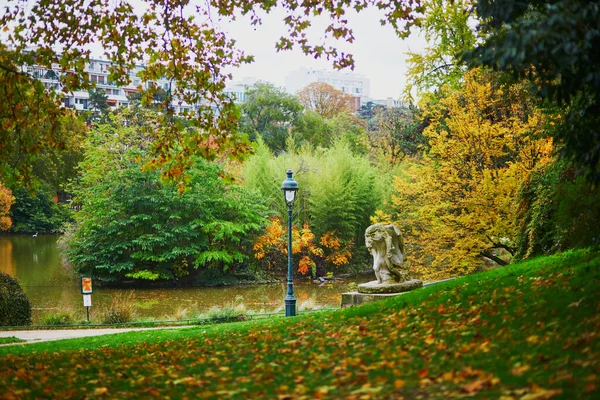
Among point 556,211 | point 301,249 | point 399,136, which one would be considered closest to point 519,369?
point 556,211

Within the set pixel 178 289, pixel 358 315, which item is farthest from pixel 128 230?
pixel 358 315

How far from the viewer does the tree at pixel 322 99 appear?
205 ft

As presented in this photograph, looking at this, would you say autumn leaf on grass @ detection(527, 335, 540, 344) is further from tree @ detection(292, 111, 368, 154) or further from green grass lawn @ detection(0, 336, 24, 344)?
tree @ detection(292, 111, 368, 154)

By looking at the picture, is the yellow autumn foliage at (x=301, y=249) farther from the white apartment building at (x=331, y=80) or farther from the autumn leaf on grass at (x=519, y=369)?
the white apartment building at (x=331, y=80)

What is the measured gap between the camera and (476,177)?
1977 cm

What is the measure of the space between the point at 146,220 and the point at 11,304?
13.3m

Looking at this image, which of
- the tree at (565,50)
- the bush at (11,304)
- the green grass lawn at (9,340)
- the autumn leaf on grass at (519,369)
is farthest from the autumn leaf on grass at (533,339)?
the bush at (11,304)

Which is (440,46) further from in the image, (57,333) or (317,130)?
(317,130)

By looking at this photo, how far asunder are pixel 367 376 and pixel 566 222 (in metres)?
4.23

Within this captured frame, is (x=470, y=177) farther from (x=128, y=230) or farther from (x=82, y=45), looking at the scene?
(x=128, y=230)

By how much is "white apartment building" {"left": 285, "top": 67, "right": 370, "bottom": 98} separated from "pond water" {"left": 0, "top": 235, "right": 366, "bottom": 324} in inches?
3000

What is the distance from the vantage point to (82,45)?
34.3 ft

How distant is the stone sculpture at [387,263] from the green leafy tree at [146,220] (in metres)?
16.4

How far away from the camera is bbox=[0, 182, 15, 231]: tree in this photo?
155 ft
